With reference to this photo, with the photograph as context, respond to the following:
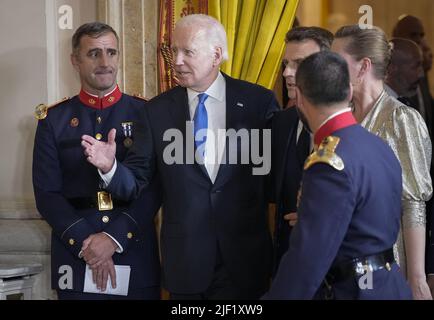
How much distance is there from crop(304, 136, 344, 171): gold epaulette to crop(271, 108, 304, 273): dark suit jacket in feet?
1.96

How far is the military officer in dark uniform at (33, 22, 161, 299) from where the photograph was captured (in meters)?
3.30

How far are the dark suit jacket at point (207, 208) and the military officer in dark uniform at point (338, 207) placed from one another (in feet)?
2.15

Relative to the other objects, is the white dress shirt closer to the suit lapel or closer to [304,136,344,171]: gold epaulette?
the suit lapel

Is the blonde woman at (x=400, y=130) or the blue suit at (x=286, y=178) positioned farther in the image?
the blue suit at (x=286, y=178)

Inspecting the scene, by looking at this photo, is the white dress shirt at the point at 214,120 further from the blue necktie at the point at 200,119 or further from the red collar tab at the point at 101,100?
the red collar tab at the point at 101,100

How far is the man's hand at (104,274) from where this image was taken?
3301 millimetres

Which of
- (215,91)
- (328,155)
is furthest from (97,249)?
(328,155)

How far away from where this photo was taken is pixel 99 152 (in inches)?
118

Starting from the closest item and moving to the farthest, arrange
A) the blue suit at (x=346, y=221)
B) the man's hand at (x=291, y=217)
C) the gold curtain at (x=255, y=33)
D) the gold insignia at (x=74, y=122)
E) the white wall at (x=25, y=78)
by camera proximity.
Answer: the blue suit at (x=346, y=221), the man's hand at (x=291, y=217), the gold insignia at (x=74, y=122), the gold curtain at (x=255, y=33), the white wall at (x=25, y=78)

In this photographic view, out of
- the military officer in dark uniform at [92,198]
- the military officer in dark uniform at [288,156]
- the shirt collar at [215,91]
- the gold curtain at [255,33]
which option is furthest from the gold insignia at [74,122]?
the military officer in dark uniform at [288,156]

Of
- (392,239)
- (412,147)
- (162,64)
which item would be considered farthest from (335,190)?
(162,64)

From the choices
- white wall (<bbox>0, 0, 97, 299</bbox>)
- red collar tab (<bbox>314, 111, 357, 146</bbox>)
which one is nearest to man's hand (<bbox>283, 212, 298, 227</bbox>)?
red collar tab (<bbox>314, 111, 357, 146</bbox>)

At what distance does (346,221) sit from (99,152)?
1.09 m

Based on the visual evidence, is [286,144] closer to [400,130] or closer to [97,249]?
[400,130]
